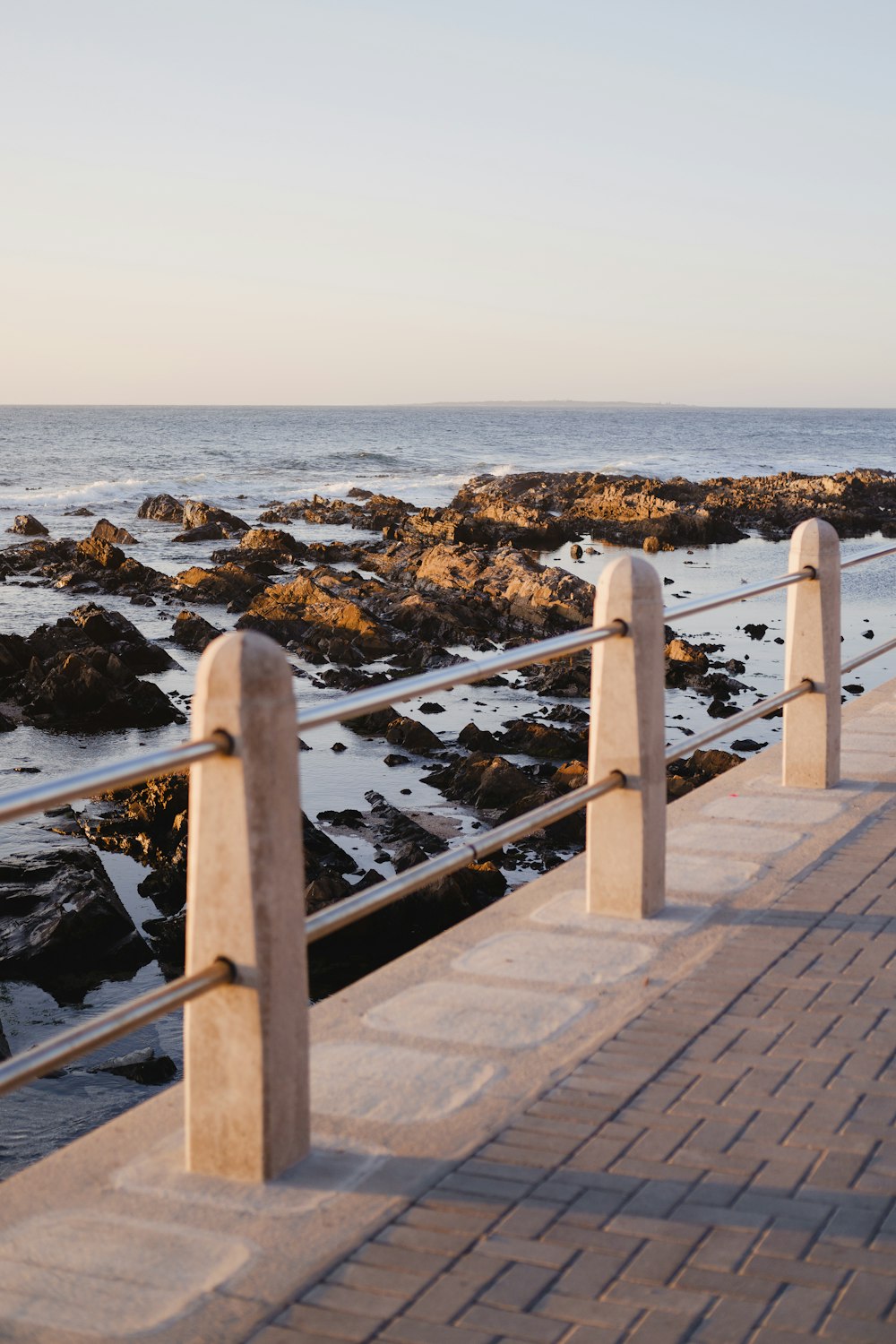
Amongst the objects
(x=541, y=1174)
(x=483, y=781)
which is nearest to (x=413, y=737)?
(x=483, y=781)

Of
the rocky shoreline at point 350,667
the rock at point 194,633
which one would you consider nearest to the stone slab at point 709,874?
the rocky shoreline at point 350,667

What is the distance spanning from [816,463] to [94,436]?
60085 millimetres

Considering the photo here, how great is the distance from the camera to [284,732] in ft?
11.9

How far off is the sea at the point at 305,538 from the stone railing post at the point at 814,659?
412 cm

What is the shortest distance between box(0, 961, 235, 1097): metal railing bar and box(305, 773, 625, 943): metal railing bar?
0.30 meters

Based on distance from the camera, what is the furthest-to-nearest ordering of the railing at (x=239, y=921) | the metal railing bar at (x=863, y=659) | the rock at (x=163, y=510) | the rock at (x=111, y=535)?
the rock at (x=163, y=510) < the rock at (x=111, y=535) < the metal railing bar at (x=863, y=659) < the railing at (x=239, y=921)

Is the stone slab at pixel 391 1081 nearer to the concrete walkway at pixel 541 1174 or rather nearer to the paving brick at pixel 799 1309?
the concrete walkway at pixel 541 1174

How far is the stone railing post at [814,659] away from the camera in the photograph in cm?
757

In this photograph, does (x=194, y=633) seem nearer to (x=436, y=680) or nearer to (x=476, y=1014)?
(x=476, y=1014)

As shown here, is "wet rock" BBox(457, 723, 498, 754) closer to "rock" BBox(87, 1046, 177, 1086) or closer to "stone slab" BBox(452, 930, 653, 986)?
"rock" BBox(87, 1046, 177, 1086)

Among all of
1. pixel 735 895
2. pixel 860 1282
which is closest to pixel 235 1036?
pixel 860 1282

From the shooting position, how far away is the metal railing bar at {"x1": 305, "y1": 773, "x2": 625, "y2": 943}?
4066mm

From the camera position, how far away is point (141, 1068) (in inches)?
351

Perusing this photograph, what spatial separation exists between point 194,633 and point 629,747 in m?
20.4
